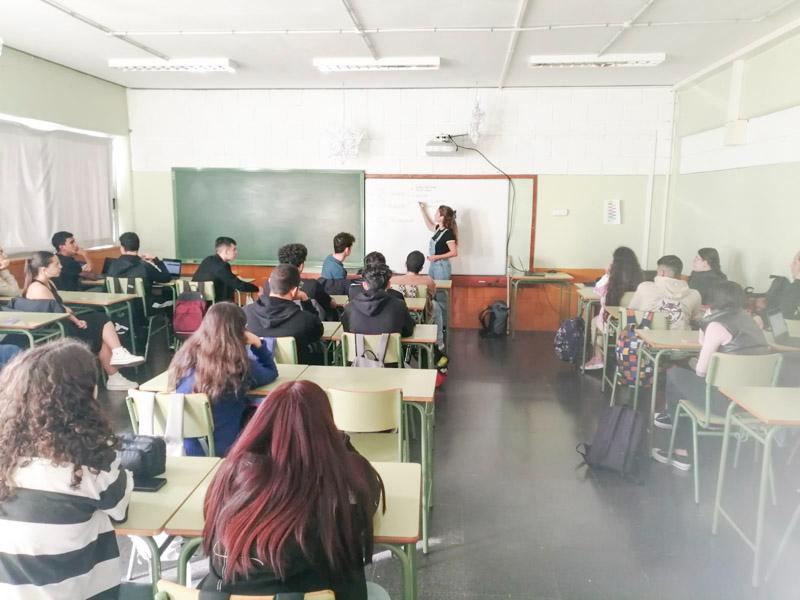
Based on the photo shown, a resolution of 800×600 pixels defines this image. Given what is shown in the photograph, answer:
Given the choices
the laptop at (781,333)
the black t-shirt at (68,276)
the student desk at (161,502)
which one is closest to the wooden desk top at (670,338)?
the laptop at (781,333)

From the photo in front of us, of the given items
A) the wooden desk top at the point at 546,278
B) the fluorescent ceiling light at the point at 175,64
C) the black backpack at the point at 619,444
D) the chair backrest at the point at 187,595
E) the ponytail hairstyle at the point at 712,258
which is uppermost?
the fluorescent ceiling light at the point at 175,64

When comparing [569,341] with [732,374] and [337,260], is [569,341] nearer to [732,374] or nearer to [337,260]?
[337,260]

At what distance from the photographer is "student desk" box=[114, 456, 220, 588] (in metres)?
1.69

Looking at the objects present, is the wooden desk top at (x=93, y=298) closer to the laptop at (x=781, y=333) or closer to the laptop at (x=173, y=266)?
the laptop at (x=173, y=266)

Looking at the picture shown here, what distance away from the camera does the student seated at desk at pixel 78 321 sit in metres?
4.62

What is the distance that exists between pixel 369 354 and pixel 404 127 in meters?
4.36

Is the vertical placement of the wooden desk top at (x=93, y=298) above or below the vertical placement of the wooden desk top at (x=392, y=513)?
above

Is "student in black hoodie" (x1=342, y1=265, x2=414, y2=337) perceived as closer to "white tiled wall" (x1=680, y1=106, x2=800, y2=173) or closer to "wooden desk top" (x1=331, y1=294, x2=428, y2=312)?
"wooden desk top" (x1=331, y1=294, x2=428, y2=312)

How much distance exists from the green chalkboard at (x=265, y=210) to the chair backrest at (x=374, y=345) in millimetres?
3970

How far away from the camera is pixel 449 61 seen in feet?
19.2

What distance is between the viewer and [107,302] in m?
5.20

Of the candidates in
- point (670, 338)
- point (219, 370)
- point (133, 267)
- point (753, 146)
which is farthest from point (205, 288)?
point (753, 146)

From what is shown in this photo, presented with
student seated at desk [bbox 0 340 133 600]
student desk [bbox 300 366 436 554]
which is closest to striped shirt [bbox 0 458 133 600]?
student seated at desk [bbox 0 340 133 600]

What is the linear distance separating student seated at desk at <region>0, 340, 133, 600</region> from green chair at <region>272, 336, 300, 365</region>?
1.91 metres
